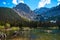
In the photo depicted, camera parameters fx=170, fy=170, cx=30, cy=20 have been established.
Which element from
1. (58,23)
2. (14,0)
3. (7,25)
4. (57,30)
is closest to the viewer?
(14,0)

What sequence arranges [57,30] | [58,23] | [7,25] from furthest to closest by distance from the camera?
[57,30]
[58,23]
[7,25]

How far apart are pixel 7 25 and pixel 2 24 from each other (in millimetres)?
755

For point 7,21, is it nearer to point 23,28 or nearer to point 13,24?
point 13,24

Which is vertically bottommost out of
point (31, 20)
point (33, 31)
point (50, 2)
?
point (33, 31)

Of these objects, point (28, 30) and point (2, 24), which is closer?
point (2, 24)

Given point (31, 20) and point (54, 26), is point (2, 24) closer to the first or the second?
point (31, 20)

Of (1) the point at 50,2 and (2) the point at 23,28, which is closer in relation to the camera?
(1) the point at 50,2

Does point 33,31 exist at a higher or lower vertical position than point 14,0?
lower

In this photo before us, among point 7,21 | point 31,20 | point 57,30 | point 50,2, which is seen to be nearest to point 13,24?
point 7,21

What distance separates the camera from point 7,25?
14.2 meters

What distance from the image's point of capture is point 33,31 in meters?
16.3

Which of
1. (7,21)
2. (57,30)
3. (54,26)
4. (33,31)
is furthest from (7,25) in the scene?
(57,30)

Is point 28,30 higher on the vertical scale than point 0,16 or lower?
lower

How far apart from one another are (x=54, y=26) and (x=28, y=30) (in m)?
2.50
